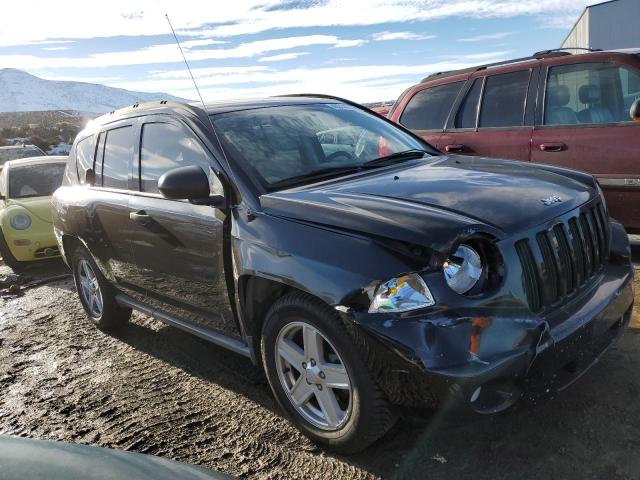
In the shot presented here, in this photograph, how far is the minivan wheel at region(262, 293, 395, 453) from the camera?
8.23 feet

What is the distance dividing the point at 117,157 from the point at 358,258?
2.55 m

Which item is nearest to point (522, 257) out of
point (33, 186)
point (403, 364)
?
point (403, 364)

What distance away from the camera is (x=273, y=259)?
2.76 metres

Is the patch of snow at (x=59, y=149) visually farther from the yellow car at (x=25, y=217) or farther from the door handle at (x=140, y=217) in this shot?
the door handle at (x=140, y=217)

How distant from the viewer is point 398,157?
3.73m

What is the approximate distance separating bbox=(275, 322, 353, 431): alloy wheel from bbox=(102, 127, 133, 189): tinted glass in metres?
1.92

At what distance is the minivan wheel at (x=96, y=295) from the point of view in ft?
15.6

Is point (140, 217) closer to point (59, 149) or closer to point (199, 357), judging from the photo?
point (199, 357)

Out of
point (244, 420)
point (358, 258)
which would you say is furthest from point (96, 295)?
point (358, 258)

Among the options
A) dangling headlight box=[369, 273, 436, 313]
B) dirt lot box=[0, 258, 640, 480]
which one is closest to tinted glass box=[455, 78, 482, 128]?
dirt lot box=[0, 258, 640, 480]

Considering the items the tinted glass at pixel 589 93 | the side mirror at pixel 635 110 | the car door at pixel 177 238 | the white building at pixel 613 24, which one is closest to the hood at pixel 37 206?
the car door at pixel 177 238

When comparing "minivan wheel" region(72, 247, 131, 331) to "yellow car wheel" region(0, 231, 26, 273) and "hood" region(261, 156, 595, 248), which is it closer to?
"hood" region(261, 156, 595, 248)

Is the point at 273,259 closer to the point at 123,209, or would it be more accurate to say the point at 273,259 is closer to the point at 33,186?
the point at 123,209

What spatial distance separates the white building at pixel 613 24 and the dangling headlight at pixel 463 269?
1345 inches
